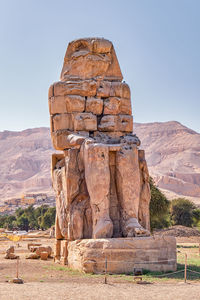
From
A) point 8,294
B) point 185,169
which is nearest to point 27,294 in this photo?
point 8,294

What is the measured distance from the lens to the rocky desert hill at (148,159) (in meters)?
99.3

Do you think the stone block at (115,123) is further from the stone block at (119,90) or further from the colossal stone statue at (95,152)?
the stone block at (119,90)

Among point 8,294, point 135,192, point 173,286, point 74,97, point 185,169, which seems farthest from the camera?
point 185,169

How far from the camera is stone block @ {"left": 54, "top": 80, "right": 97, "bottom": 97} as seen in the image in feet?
31.6

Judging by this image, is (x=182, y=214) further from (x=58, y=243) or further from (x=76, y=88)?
(x=76, y=88)

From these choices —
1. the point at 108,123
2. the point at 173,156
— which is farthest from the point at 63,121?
the point at 173,156

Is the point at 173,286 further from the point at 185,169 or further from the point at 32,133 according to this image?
the point at 32,133

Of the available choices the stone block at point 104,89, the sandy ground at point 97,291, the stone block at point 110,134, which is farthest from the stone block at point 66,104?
the sandy ground at point 97,291

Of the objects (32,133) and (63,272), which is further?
(32,133)

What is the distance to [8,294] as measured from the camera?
5.53 m

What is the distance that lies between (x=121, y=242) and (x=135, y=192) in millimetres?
1280

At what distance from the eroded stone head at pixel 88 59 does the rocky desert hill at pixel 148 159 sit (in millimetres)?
76293

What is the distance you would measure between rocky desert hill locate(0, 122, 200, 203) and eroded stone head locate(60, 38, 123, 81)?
250 ft

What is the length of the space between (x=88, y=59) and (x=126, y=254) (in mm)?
4624
